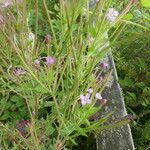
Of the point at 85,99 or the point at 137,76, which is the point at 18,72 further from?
the point at 137,76

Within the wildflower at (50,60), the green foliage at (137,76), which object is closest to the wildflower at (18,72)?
the wildflower at (50,60)

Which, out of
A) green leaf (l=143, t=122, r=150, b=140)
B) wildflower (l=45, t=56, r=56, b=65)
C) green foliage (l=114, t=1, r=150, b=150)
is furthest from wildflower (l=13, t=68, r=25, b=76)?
green leaf (l=143, t=122, r=150, b=140)

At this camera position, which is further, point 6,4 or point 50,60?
point 6,4

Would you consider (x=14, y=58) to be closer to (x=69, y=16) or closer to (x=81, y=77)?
(x=81, y=77)

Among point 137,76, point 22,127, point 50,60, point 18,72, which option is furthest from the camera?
point 137,76

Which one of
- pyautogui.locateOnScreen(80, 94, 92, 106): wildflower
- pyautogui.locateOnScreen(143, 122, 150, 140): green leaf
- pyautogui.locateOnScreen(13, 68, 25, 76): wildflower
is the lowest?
pyautogui.locateOnScreen(143, 122, 150, 140): green leaf

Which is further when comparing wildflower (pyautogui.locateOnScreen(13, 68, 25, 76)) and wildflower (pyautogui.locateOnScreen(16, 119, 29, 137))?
wildflower (pyautogui.locateOnScreen(16, 119, 29, 137))

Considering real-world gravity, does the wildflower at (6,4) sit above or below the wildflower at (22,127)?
above

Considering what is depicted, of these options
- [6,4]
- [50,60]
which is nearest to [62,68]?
[50,60]

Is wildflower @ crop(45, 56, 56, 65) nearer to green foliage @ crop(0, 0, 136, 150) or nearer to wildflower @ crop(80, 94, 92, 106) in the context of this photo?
green foliage @ crop(0, 0, 136, 150)

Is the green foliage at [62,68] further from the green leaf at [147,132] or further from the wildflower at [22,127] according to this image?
the green leaf at [147,132]

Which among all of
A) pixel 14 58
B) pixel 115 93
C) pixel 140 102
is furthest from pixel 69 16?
pixel 140 102
